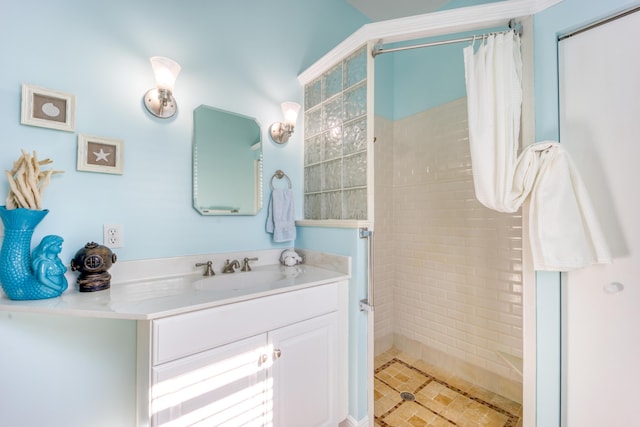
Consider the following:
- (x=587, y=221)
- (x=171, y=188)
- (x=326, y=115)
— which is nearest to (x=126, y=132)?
(x=171, y=188)

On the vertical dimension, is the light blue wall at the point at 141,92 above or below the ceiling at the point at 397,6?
below

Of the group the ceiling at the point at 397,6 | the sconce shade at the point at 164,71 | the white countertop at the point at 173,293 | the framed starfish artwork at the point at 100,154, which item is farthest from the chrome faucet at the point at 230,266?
the ceiling at the point at 397,6

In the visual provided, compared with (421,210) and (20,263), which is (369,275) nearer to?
(421,210)

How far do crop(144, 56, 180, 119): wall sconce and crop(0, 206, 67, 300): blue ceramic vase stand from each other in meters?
0.70

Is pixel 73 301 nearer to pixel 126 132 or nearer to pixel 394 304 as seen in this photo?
pixel 126 132

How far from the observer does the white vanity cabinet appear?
3.07 feet

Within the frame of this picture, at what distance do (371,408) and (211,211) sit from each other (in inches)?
59.1

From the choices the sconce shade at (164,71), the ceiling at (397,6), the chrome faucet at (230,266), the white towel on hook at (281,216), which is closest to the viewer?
the sconce shade at (164,71)

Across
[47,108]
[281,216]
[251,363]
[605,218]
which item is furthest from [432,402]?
[47,108]

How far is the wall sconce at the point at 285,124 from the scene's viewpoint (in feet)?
5.95

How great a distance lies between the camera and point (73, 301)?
3.24ft

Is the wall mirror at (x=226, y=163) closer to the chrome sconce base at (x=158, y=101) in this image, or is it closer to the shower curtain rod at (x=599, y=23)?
the chrome sconce base at (x=158, y=101)

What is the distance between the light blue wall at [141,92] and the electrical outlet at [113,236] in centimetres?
2

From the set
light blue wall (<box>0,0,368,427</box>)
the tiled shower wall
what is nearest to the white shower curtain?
the tiled shower wall
